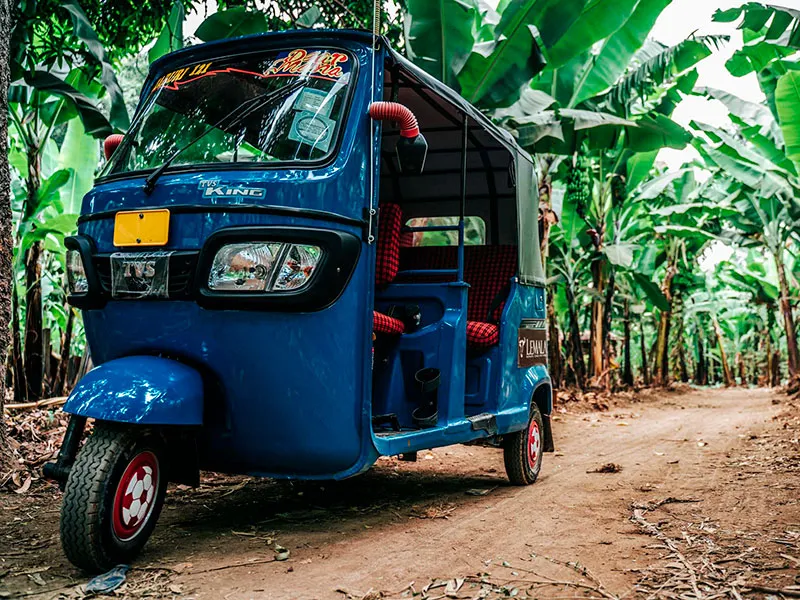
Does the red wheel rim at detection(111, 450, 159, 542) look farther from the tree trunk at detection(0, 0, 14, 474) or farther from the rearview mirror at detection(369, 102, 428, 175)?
the tree trunk at detection(0, 0, 14, 474)

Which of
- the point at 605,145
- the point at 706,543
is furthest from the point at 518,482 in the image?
the point at 605,145

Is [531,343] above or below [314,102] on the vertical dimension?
below

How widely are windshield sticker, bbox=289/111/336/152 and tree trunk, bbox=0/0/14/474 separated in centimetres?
228

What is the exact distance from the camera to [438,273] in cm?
479

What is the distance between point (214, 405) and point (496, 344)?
87.5 inches

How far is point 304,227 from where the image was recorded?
3268 millimetres

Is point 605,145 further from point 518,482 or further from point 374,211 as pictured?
point 374,211

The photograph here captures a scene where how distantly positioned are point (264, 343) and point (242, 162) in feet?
2.80

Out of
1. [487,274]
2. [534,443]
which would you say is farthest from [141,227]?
[534,443]

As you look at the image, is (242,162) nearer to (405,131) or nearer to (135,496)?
(405,131)

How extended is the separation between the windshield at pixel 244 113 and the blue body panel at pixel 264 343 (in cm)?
12

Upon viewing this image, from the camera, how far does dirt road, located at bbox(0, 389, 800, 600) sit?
3.03 meters

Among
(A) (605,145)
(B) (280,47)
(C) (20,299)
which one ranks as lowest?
(C) (20,299)

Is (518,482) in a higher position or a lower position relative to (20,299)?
lower
